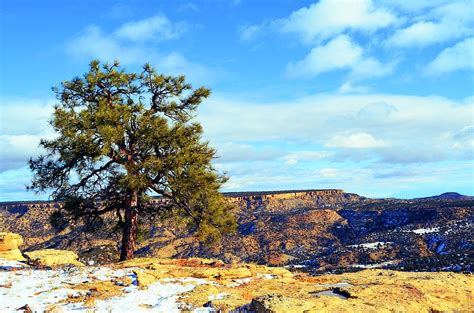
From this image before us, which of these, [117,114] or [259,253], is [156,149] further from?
[259,253]

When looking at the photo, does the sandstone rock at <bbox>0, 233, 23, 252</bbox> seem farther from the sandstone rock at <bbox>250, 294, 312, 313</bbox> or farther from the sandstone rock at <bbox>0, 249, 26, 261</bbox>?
the sandstone rock at <bbox>250, 294, 312, 313</bbox>

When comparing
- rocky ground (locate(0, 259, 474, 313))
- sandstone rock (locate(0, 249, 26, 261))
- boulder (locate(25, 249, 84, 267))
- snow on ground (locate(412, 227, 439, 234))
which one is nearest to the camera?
rocky ground (locate(0, 259, 474, 313))

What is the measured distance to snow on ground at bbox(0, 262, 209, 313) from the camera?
1406cm

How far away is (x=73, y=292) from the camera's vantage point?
15.4m

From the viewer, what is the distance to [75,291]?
15555 millimetres

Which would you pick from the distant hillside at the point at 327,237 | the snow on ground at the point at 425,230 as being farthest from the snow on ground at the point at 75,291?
the snow on ground at the point at 425,230

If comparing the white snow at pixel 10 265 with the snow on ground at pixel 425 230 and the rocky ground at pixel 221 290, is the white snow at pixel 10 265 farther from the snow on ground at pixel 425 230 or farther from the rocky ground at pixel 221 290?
the snow on ground at pixel 425 230

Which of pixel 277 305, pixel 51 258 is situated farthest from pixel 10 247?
pixel 277 305

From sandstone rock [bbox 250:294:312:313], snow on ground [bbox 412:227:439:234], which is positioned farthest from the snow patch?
sandstone rock [bbox 250:294:312:313]

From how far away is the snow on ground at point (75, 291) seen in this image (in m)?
14.1

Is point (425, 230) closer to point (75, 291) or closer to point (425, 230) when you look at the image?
point (425, 230)

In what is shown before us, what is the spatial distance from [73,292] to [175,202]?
11.3 metres

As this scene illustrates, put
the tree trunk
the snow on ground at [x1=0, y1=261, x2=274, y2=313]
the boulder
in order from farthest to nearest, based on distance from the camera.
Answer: the tree trunk → the boulder → the snow on ground at [x1=0, y1=261, x2=274, y2=313]

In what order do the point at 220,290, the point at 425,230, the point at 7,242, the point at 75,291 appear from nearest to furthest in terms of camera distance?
the point at 220,290
the point at 75,291
the point at 7,242
the point at 425,230
